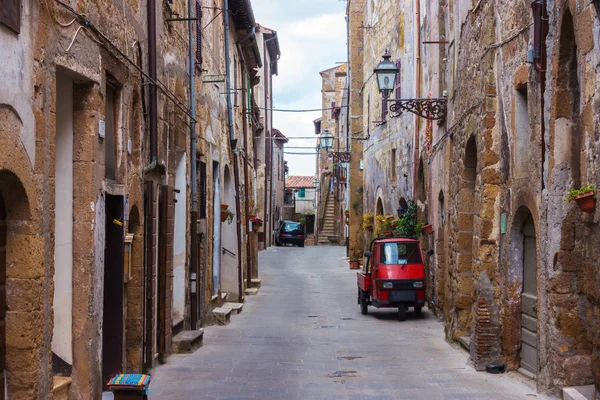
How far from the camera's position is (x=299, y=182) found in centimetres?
8050

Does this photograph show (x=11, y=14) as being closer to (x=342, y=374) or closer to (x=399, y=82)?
(x=342, y=374)

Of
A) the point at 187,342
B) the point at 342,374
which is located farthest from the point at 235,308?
the point at 342,374

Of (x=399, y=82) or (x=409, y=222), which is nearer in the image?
(x=409, y=222)

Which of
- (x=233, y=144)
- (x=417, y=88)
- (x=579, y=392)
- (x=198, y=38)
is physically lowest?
(x=579, y=392)

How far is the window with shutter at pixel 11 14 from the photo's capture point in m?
5.25

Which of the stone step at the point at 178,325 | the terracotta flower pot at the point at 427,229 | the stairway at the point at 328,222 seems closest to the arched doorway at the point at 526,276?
the stone step at the point at 178,325

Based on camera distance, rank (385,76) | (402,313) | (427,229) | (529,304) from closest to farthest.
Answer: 1. (529,304)
2. (385,76)
3. (402,313)
4. (427,229)

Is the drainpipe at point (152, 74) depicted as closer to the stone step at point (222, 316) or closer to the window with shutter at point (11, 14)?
the window with shutter at point (11, 14)

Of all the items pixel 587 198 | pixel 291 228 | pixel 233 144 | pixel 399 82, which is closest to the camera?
pixel 587 198

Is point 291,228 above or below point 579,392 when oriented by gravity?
above

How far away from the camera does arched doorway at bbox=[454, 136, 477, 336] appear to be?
12656 millimetres

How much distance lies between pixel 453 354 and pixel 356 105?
2367cm

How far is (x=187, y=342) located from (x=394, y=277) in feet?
19.6

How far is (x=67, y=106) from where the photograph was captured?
25.3 feet
